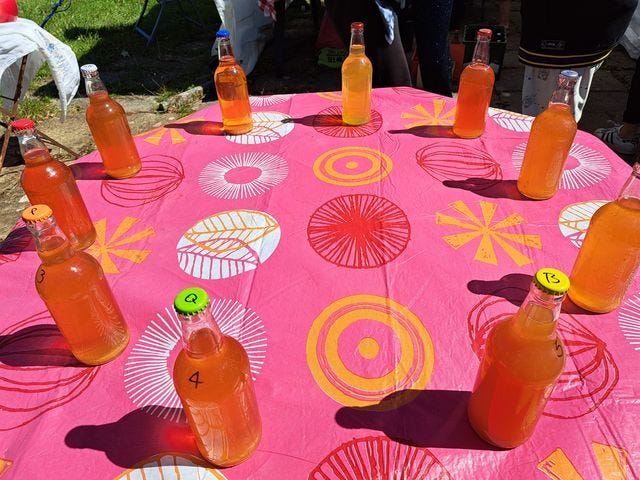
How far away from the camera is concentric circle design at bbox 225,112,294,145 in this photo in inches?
70.4

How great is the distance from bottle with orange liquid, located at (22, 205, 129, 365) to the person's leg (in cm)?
228

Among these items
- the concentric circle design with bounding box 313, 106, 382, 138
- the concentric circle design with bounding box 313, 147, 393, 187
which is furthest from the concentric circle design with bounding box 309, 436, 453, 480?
the concentric circle design with bounding box 313, 106, 382, 138

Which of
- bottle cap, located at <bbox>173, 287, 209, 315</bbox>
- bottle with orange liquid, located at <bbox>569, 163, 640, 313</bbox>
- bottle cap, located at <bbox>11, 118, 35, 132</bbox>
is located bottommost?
bottle with orange liquid, located at <bbox>569, 163, 640, 313</bbox>

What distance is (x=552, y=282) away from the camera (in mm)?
692

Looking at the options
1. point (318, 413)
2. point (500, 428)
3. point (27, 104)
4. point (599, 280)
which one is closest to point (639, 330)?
point (599, 280)

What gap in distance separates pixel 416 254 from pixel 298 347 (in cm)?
43

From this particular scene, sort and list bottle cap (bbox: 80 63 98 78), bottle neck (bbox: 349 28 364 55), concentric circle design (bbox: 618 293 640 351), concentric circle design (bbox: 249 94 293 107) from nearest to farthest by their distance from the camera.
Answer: concentric circle design (bbox: 618 293 640 351) → bottle cap (bbox: 80 63 98 78) → bottle neck (bbox: 349 28 364 55) → concentric circle design (bbox: 249 94 293 107)

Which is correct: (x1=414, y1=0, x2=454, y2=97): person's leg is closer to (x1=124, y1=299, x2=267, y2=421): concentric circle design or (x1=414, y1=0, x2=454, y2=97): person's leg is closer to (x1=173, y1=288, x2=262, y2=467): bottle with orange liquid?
(x1=124, y1=299, x2=267, y2=421): concentric circle design

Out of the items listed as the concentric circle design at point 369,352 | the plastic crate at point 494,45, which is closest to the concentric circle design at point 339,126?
the concentric circle design at point 369,352

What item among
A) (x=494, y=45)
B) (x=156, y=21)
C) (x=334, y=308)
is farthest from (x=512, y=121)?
(x=156, y=21)

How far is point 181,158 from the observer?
1.70 metres

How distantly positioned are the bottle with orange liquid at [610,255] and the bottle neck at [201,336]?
0.81m

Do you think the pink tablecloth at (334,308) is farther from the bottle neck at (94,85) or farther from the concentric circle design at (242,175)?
the bottle neck at (94,85)

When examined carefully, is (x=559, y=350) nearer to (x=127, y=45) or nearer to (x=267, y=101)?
(x=267, y=101)
